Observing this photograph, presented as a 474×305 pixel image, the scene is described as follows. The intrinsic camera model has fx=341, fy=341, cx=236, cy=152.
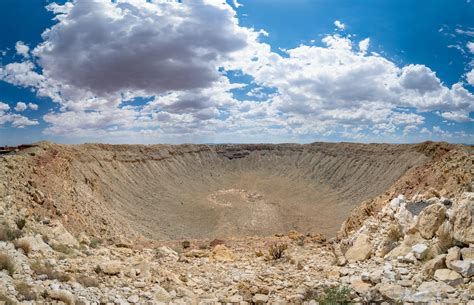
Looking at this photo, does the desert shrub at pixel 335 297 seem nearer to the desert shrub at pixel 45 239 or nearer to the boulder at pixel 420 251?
the boulder at pixel 420 251

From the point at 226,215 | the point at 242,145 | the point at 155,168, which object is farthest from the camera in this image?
the point at 242,145

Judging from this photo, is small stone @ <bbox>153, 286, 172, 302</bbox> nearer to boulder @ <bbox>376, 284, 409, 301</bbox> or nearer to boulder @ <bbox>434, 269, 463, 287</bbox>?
boulder @ <bbox>376, 284, 409, 301</bbox>

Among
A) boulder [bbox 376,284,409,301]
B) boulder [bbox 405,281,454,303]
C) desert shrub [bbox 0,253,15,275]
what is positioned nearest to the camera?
boulder [bbox 405,281,454,303]

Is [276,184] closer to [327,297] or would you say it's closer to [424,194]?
[424,194]

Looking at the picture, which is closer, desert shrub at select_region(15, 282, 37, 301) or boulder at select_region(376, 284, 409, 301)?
desert shrub at select_region(15, 282, 37, 301)

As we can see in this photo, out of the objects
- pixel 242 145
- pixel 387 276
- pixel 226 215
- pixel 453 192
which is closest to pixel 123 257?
pixel 387 276

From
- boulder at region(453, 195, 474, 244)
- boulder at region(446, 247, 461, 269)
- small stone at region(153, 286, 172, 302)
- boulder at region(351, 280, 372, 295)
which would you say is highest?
boulder at region(453, 195, 474, 244)

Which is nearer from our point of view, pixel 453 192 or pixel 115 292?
pixel 115 292

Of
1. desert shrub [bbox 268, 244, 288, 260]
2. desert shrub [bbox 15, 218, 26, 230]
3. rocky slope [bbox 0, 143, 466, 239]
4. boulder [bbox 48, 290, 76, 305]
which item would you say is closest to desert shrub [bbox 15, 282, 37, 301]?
boulder [bbox 48, 290, 76, 305]

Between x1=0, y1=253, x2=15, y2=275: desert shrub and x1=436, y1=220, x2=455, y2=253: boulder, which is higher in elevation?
x1=436, y1=220, x2=455, y2=253: boulder
